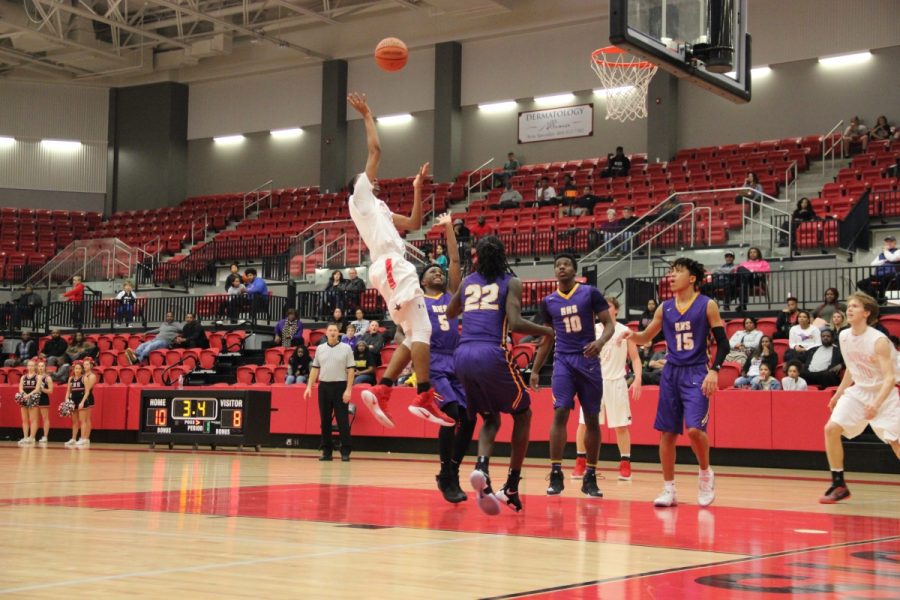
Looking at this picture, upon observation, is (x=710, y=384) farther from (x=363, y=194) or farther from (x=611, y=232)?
(x=611, y=232)

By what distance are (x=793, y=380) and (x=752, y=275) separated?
4.80 meters

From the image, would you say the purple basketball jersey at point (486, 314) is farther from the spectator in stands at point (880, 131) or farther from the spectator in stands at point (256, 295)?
the spectator in stands at point (880, 131)

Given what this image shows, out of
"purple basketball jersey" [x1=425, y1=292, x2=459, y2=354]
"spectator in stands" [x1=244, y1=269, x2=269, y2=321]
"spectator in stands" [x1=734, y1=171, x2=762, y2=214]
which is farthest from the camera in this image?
"spectator in stands" [x1=244, y1=269, x2=269, y2=321]

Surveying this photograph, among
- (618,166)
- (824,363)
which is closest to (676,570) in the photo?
(824,363)

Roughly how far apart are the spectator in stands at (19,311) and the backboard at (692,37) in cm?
2172

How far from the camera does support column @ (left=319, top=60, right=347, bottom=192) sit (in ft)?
120

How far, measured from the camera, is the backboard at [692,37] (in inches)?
456

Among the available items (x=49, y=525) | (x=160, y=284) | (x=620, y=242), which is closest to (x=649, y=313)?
(x=620, y=242)

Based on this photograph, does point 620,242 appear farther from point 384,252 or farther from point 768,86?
point 384,252

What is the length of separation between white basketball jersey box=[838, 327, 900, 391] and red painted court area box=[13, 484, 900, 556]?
6.26 feet

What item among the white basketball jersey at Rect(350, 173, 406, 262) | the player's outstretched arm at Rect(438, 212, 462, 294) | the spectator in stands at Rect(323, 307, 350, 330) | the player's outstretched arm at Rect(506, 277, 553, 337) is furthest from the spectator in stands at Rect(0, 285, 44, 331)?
the player's outstretched arm at Rect(506, 277, 553, 337)

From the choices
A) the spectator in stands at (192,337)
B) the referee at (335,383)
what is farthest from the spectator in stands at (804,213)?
the spectator in stands at (192,337)

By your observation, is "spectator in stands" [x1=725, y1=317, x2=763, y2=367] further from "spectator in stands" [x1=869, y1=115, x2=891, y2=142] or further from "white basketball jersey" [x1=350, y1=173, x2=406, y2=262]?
"spectator in stands" [x1=869, y1=115, x2=891, y2=142]

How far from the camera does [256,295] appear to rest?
25188 mm
